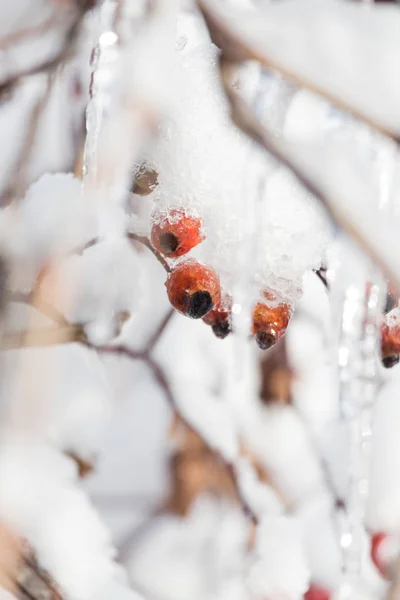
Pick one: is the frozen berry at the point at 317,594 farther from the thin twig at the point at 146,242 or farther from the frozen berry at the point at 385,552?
the thin twig at the point at 146,242

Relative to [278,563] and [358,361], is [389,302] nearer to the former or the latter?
[358,361]

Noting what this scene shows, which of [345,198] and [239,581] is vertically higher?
[345,198]

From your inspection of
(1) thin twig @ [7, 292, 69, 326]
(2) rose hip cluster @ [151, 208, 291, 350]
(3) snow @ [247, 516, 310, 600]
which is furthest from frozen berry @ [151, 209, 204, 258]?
(3) snow @ [247, 516, 310, 600]

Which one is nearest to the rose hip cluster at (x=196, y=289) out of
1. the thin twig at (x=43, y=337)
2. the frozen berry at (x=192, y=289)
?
the frozen berry at (x=192, y=289)

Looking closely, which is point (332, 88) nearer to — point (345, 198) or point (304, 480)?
point (345, 198)

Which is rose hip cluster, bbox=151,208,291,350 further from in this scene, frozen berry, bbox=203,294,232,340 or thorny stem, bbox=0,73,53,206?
thorny stem, bbox=0,73,53,206

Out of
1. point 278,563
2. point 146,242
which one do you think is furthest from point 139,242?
point 278,563

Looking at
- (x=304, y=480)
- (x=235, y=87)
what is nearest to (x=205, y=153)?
(x=235, y=87)

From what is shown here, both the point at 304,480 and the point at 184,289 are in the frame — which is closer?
the point at 184,289
